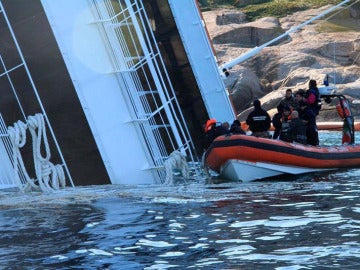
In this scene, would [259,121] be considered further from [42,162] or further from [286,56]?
[286,56]

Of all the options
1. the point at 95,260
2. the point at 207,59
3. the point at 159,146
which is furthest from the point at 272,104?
the point at 95,260

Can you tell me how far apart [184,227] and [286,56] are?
29160 millimetres

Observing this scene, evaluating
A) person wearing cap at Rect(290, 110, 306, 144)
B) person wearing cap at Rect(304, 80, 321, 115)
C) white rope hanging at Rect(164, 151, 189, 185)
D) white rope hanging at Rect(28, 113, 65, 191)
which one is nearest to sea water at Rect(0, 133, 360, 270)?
white rope hanging at Rect(164, 151, 189, 185)

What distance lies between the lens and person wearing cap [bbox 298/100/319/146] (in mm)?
19422

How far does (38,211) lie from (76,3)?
14.3ft

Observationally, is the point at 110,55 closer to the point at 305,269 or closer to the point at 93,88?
the point at 93,88

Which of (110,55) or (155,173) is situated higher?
(110,55)

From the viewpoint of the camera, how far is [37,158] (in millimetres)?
15250

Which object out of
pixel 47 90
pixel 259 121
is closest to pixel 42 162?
pixel 47 90

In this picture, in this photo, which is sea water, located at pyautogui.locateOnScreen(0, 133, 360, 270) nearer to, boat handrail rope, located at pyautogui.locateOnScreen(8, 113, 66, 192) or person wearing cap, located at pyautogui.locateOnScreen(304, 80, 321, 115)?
boat handrail rope, located at pyautogui.locateOnScreen(8, 113, 66, 192)

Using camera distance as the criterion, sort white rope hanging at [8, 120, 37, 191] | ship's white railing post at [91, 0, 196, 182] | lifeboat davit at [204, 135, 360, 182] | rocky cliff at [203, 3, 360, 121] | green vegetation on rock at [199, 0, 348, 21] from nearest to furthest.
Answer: white rope hanging at [8, 120, 37, 191]
ship's white railing post at [91, 0, 196, 182]
lifeboat davit at [204, 135, 360, 182]
rocky cliff at [203, 3, 360, 121]
green vegetation on rock at [199, 0, 348, 21]

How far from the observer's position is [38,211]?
1302 centimetres

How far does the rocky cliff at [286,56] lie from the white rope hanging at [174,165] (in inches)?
711

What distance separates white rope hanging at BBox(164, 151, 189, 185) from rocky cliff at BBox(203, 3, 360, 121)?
59.3 ft
